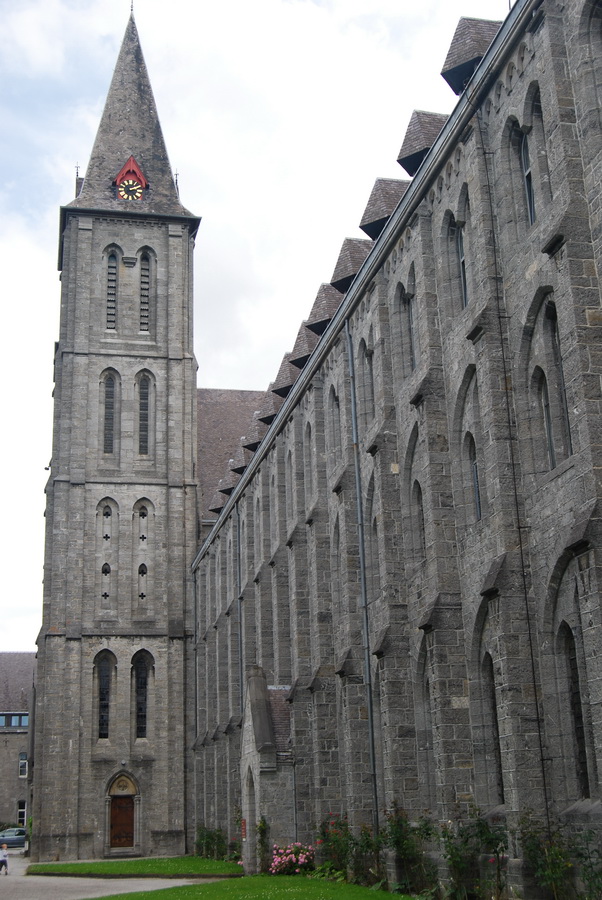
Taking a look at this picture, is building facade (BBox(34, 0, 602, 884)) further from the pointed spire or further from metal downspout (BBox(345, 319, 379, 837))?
the pointed spire

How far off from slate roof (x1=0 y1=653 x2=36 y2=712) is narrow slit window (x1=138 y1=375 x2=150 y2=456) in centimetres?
4664

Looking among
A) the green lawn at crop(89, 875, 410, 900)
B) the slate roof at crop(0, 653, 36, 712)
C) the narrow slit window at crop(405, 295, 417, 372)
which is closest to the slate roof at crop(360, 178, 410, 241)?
the narrow slit window at crop(405, 295, 417, 372)

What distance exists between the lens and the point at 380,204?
3098cm

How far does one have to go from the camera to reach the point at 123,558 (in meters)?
59.7

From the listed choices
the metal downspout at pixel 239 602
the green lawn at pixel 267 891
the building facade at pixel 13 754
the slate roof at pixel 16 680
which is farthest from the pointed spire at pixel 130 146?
the slate roof at pixel 16 680

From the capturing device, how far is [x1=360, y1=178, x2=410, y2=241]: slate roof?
101 ft

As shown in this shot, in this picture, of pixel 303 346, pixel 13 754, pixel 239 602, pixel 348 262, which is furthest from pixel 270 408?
pixel 13 754

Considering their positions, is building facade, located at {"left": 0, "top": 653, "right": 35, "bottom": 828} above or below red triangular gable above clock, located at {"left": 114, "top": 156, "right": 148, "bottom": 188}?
below

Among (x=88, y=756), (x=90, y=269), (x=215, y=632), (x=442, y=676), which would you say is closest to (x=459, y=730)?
(x=442, y=676)

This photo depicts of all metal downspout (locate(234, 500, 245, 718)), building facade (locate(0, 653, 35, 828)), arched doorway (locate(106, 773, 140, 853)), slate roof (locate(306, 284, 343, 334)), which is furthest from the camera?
building facade (locate(0, 653, 35, 828))

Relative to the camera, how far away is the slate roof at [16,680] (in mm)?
102812

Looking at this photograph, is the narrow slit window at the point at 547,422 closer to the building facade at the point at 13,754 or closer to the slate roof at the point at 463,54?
the slate roof at the point at 463,54

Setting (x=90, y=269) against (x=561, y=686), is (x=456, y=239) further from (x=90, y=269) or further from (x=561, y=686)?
(x=90, y=269)

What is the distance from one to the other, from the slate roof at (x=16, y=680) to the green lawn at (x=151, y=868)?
172 feet
